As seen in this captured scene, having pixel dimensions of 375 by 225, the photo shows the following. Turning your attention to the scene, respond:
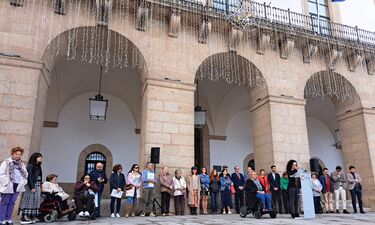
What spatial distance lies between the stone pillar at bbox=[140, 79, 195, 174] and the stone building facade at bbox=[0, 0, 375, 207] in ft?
0.10

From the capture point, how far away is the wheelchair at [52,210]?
7023mm

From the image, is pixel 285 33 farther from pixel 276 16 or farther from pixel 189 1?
pixel 189 1

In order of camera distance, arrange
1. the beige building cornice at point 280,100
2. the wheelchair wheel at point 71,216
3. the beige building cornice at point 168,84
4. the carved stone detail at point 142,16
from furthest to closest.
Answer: the beige building cornice at point 280,100 < the carved stone detail at point 142,16 < the beige building cornice at point 168,84 < the wheelchair wheel at point 71,216

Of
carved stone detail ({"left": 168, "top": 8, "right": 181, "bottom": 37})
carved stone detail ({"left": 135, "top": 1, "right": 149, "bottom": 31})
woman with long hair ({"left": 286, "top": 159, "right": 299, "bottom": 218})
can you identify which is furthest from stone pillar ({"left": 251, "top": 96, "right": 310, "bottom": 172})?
carved stone detail ({"left": 135, "top": 1, "right": 149, "bottom": 31})

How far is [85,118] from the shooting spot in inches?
554

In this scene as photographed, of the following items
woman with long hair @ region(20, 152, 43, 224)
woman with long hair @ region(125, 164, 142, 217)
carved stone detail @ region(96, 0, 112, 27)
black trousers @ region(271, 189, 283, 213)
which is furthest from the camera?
black trousers @ region(271, 189, 283, 213)

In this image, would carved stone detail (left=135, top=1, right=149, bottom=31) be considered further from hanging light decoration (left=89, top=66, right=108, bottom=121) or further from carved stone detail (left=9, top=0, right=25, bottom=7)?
hanging light decoration (left=89, top=66, right=108, bottom=121)

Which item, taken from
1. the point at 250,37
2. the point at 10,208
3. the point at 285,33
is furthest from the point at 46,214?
the point at 285,33

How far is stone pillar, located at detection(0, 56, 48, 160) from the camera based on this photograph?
26.6 ft

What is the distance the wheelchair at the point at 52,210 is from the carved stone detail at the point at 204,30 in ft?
22.0

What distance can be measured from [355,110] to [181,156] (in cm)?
811

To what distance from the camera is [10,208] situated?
6.09 m

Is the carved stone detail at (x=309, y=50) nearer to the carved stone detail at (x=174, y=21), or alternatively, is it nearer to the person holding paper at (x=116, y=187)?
the carved stone detail at (x=174, y=21)

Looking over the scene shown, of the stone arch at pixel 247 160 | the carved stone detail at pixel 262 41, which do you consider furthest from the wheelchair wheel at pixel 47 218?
the stone arch at pixel 247 160
